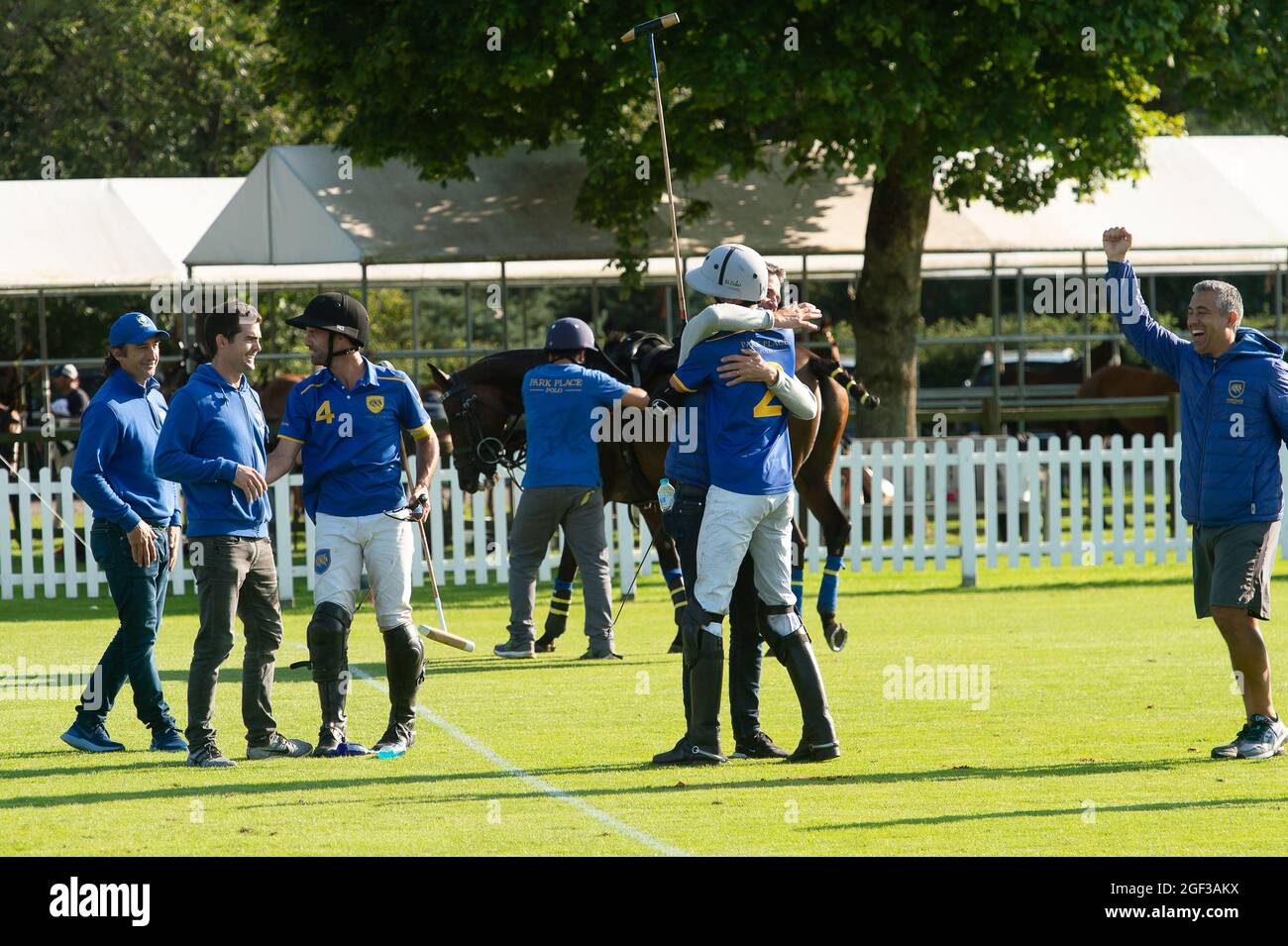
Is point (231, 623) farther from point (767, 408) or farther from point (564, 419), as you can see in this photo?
point (564, 419)

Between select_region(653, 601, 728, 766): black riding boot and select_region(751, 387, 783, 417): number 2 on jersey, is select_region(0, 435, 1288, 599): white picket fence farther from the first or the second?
select_region(751, 387, 783, 417): number 2 on jersey

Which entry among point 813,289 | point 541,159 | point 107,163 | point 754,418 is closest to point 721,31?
point 541,159

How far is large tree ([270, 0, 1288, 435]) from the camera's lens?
17.4 meters

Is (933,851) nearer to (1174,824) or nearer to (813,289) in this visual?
(1174,824)

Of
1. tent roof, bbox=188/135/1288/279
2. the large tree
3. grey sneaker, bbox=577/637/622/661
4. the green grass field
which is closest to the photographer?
the green grass field

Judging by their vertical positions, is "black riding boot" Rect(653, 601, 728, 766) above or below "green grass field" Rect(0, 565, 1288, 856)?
above

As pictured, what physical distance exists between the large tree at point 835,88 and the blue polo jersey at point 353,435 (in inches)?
362

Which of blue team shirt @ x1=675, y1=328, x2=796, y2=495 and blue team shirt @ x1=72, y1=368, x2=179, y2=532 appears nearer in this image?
blue team shirt @ x1=675, y1=328, x2=796, y2=495

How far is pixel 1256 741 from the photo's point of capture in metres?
8.16

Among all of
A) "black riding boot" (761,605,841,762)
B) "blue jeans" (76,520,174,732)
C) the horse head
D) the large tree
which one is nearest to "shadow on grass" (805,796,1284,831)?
"black riding boot" (761,605,841,762)

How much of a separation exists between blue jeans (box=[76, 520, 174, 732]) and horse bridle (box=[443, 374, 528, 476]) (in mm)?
4604

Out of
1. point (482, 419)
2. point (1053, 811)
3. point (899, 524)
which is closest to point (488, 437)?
point (482, 419)

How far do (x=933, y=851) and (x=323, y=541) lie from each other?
129 inches

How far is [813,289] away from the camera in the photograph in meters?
43.9
